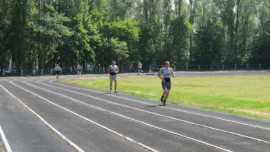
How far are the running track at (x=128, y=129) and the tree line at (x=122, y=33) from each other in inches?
1630

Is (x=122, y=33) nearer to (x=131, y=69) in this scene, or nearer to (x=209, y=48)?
(x=131, y=69)

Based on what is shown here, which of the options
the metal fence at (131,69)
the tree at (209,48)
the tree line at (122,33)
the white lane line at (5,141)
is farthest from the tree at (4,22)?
the white lane line at (5,141)

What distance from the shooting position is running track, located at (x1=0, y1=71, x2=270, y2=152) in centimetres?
848

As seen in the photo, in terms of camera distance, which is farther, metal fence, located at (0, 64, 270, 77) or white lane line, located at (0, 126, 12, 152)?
metal fence, located at (0, 64, 270, 77)

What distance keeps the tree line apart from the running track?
41400mm

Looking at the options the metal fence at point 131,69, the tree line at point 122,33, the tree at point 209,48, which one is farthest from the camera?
the tree at point 209,48

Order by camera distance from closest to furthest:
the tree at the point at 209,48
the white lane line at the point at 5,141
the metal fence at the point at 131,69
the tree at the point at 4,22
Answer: the white lane line at the point at 5,141 < the metal fence at the point at 131,69 < the tree at the point at 4,22 < the tree at the point at 209,48

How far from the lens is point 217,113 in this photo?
14.1 meters

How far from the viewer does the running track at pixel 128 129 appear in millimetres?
8477

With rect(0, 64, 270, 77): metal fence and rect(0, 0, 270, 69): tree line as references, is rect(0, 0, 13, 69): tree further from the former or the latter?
rect(0, 64, 270, 77): metal fence

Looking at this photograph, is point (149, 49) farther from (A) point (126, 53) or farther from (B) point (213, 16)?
(B) point (213, 16)

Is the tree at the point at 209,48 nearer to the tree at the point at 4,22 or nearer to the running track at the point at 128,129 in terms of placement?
the tree at the point at 4,22

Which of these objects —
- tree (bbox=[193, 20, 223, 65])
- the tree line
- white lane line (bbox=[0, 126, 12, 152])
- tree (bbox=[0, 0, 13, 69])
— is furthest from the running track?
tree (bbox=[193, 20, 223, 65])

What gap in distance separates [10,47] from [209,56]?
3650cm
